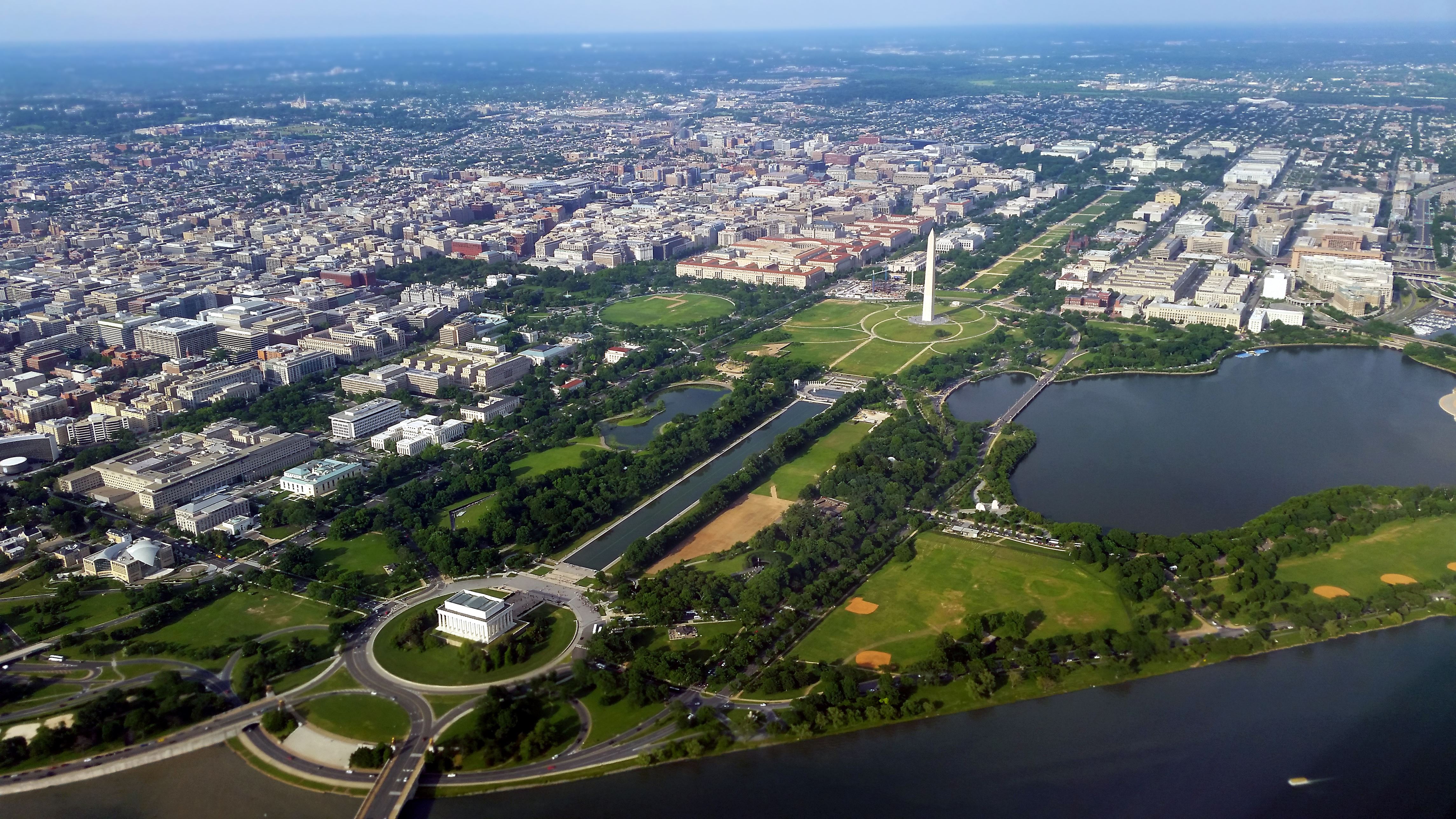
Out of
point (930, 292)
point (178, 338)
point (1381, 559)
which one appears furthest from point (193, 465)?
point (1381, 559)

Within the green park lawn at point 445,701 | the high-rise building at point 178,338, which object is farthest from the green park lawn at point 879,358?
the high-rise building at point 178,338

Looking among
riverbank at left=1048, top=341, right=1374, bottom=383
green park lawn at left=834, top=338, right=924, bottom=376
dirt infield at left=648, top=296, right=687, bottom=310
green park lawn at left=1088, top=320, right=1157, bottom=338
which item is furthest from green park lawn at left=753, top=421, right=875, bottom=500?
dirt infield at left=648, top=296, right=687, bottom=310

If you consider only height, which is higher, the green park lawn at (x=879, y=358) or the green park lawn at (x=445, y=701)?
the green park lawn at (x=879, y=358)

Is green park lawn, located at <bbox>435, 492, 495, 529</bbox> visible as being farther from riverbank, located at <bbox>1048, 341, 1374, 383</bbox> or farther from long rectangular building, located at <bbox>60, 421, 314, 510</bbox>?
riverbank, located at <bbox>1048, 341, 1374, 383</bbox>

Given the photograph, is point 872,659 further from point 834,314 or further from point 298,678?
point 834,314

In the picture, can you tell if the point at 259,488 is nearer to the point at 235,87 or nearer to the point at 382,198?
the point at 382,198

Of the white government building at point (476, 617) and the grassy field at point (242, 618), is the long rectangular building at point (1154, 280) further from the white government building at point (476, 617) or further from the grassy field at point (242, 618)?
the grassy field at point (242, 618)

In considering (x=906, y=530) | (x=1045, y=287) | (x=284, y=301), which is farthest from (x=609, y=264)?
(x=906, y=530)
